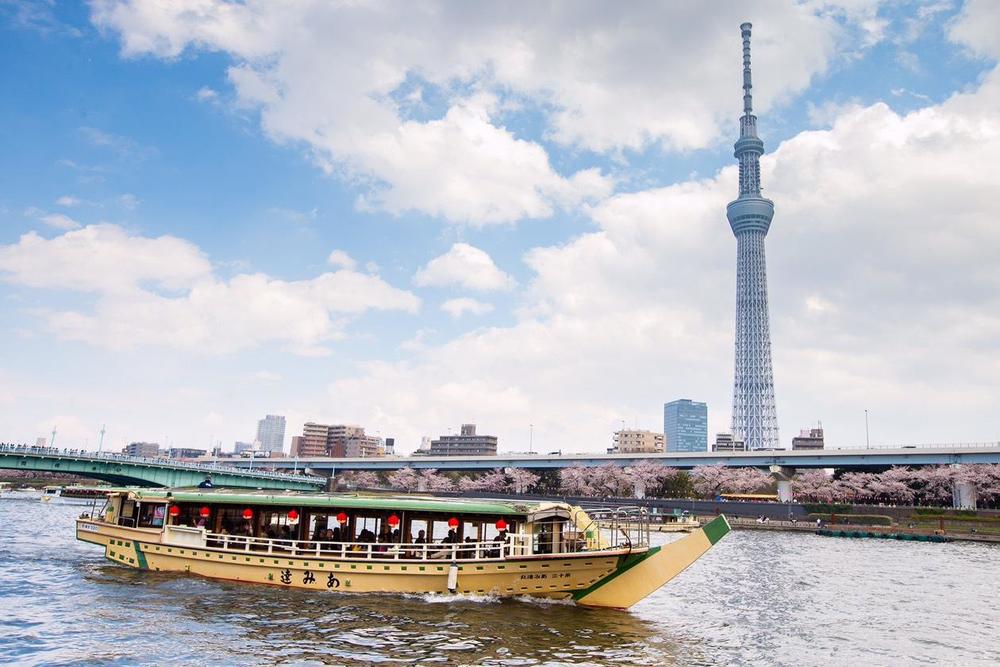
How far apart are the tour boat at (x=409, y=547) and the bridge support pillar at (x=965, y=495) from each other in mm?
91524

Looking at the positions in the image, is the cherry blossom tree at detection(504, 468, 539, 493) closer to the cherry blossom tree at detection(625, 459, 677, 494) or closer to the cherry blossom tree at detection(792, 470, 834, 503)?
the cherry blossom tree at detection(625, 459, 677, 494)

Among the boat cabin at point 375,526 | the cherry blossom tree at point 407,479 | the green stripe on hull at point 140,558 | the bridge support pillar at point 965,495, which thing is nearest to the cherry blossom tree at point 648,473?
the bridge support pillar at point 965,495

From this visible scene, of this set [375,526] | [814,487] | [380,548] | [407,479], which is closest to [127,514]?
[375,526]

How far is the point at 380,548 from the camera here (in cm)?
3109

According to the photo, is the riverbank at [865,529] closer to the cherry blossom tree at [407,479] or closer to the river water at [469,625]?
the river water at [469,625]

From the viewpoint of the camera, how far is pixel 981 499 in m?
106

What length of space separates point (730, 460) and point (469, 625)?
11804 cm

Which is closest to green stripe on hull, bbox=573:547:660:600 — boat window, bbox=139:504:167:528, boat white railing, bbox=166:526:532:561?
boat white railing, bbox=166:526:532:561

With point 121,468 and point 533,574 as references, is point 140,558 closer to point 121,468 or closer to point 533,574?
point 533,574

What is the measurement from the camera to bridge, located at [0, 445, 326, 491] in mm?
89750

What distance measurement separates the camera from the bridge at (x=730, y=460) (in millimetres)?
106312

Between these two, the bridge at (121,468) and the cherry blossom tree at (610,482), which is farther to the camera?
the cherry blossom tree at (610,482)

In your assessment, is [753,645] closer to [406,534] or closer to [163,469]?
[406,534]

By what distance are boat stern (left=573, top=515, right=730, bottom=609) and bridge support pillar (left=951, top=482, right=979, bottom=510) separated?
302 ft
